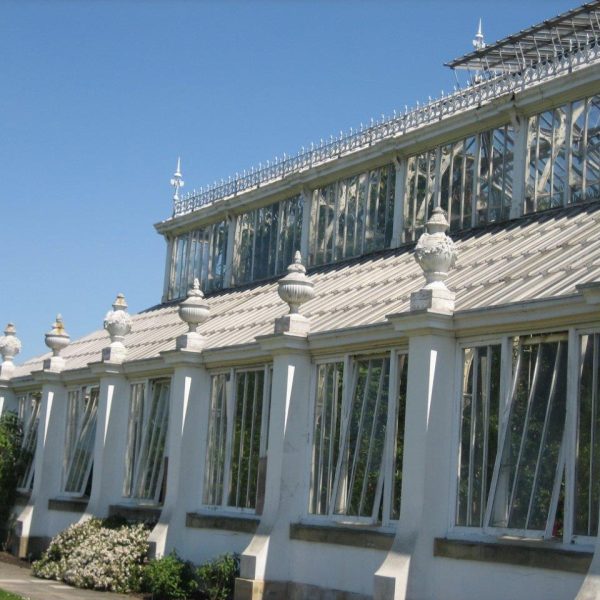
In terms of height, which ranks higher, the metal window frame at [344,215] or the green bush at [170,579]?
the metal window frame at [344,215]

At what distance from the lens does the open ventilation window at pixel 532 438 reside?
1346 centimetres

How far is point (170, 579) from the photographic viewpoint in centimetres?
1950

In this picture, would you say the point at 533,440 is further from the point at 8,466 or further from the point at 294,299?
the point at 8,466

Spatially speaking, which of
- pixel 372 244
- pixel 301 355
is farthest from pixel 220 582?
pixel 372 244

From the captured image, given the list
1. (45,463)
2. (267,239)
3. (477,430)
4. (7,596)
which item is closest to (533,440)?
(477,430)

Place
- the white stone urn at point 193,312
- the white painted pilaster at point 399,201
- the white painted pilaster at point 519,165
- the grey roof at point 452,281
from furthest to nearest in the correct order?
the white painted pilaster at point 399,201 → the white stone urn at point 193,312 → the white painted pilaster at point 519,165 → the grey roof at point 452,281

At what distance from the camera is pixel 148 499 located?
23453mm

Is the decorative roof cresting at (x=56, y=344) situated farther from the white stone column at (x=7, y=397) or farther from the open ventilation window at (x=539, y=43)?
the open ventilation window at (x=539, y=43)

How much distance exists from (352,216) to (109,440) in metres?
6.91

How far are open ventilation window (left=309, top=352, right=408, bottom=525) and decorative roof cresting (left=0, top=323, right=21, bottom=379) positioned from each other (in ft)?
50.9

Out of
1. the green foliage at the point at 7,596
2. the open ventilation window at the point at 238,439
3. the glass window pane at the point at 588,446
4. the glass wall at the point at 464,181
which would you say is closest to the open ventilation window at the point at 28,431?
the open ventilation window at the point at 238,439

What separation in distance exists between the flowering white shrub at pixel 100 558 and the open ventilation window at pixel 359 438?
13.9ft

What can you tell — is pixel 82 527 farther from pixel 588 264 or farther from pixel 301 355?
pixel 588 264

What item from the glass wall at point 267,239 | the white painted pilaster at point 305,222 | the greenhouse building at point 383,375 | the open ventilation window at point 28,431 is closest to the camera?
the greenhouse building at point 383,375
